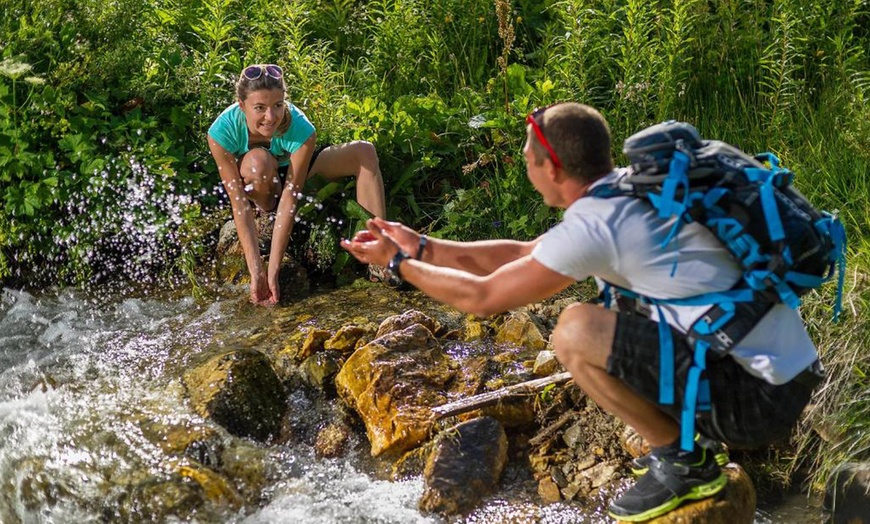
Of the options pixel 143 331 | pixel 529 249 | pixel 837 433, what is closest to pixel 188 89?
pixel 143 331

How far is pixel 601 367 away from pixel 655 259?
0.44 meters

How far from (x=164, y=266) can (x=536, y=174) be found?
3457 mm

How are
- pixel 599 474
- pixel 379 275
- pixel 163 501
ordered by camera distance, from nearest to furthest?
pixel 163 501
pixel 599 474
pixel 379 275

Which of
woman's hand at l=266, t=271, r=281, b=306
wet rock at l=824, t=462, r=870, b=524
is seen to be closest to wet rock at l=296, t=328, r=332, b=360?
woman's hand at l=266, t=271, r=281, b=306

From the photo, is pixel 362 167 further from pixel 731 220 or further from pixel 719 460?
pixel 731 220

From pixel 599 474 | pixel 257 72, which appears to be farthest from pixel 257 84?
pixel 599 474

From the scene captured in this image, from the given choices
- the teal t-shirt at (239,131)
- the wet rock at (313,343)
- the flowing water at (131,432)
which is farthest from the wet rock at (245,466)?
the teal t-shirt at (239,131)

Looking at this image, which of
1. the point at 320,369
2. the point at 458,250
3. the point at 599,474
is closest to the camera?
the point at 458,250

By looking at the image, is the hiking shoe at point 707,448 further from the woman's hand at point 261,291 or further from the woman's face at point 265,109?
the woman's face at point 265,109

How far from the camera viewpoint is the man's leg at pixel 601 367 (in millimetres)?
3404

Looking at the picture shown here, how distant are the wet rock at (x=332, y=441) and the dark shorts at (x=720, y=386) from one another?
Result: 160cm

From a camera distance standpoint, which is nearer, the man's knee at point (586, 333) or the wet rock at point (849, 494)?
the man's knee at point (586, 333)

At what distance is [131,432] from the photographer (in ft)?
14.9

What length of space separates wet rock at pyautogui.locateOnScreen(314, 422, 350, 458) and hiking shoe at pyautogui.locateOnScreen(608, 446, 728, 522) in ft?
4.80
